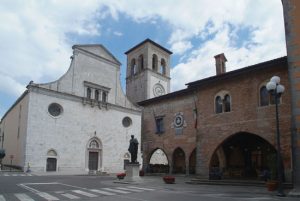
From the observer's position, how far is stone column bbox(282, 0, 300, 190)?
45.1 feet

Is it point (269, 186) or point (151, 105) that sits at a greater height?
point (151, 105)

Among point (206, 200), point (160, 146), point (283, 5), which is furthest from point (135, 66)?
point (206, 200)

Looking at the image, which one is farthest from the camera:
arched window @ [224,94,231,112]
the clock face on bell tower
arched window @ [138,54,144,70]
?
arched window @ [138,54,144,70]

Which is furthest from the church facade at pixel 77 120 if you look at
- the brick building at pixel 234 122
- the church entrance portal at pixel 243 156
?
the church entrance portal at pixel 243 156

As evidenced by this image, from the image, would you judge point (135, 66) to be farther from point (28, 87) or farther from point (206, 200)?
point (206, 200)

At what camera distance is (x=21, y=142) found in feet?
99.0

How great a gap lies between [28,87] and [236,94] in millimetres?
20702

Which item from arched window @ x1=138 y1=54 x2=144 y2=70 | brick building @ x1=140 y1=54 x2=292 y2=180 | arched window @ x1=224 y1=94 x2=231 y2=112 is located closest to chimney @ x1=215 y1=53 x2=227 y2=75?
brick building @ x1=140 y1=54 x2=292 y2=180

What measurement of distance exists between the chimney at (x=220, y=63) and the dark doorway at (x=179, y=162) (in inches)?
373

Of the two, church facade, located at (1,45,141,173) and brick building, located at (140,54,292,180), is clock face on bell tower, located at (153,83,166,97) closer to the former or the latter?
church facade, located at (1,45,141,173)

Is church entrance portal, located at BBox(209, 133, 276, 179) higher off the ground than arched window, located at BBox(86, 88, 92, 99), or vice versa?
arched window, located at BBox(86, 88, 92, 99)

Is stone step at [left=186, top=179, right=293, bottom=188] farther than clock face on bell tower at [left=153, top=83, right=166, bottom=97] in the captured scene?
No

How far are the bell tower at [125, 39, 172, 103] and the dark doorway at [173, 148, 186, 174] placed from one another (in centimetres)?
1619

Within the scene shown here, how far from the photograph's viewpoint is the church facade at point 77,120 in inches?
1170
